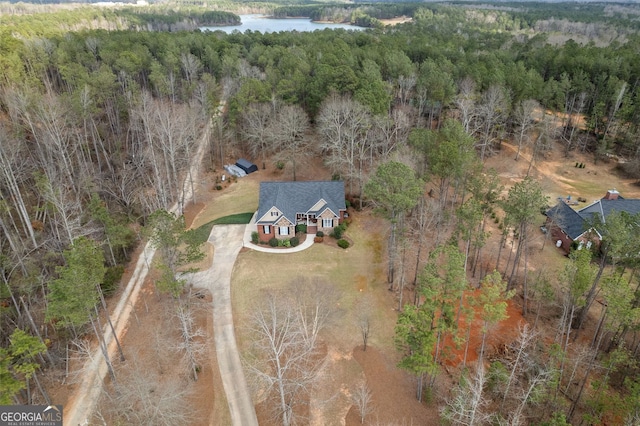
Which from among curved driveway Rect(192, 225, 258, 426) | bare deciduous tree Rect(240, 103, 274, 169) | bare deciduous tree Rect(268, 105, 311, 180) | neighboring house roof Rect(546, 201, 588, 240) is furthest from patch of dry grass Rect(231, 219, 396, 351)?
bare deciduous tree Rect(240, 103, 274, 169)

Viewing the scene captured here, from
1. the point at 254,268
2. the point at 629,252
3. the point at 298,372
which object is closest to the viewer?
the point at 629,252

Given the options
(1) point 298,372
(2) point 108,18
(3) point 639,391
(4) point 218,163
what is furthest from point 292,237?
(2) point 108,18

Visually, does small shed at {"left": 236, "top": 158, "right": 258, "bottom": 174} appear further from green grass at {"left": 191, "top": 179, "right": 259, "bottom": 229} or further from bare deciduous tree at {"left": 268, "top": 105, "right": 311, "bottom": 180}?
bare deciduous tree at {"left": 268, "top": 105, "right": 311, "bottom": 180}

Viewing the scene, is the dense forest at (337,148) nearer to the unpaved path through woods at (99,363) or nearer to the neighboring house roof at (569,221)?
the unpaved path through woods at (99,363)

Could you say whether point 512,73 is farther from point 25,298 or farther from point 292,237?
point 25,298

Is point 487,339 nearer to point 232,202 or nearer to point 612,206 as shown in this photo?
point 612,206

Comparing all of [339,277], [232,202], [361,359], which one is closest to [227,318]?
[339,277]

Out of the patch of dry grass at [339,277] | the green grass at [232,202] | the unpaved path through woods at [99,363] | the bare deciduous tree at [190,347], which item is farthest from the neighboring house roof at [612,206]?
the unpaved path through woods at [99,363]
